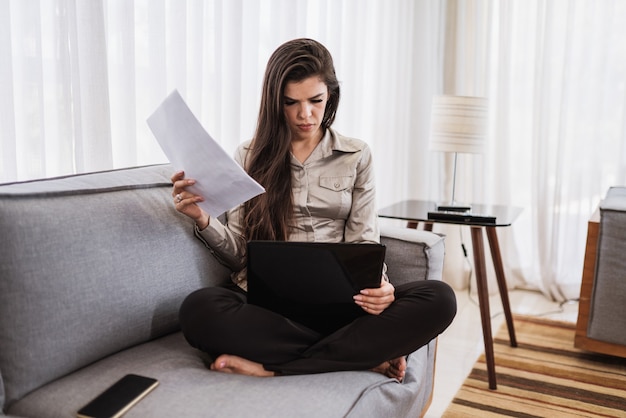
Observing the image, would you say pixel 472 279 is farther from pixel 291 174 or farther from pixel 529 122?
pixel 291 174

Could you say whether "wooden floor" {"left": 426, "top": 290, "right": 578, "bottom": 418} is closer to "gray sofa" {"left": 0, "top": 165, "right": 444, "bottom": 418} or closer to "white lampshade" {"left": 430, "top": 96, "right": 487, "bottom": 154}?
"gray sofa" {"left": 0, "top": 165, "right": 444, "bottom": 418}

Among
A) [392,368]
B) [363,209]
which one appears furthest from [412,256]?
[392,368]

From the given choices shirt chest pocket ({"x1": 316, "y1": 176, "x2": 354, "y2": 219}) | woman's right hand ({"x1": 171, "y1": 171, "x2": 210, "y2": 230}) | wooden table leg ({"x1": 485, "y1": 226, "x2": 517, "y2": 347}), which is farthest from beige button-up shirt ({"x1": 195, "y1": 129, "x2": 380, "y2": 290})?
wooden table leg ({"x1": 485, "y1": 226, "x2": 517, "y2": 347})

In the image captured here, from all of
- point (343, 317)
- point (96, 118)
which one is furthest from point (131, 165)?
point (343, 317)

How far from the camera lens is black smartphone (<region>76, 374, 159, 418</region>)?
1078 millimetres

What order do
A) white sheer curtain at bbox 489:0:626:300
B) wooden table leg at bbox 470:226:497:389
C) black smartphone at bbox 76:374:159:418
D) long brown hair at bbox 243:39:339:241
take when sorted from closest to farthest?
black smartphone at bbox 76:374:159:418 → long brown hair at bbox 243:39:339:241 → wooden table leg at bbox 470:226:497:389 → white sheer curtain at bbox 489:0:626:300

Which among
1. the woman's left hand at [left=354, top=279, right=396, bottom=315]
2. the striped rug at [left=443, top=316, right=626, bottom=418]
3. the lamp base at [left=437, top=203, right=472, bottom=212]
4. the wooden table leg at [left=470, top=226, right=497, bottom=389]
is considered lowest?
the striped rug at [left=443, top=316, right=626, bottom=418]

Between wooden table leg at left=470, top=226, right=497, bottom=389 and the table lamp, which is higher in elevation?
the table lamp

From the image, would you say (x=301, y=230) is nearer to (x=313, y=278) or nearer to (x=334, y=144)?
(x=334, y=144)

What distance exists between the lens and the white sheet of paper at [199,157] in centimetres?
129

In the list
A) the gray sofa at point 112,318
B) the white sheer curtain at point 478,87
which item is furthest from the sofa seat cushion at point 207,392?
the white sheer curtain at point 478,87

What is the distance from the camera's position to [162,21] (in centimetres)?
182

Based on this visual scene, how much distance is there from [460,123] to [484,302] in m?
0.65

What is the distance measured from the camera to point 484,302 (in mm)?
2197
